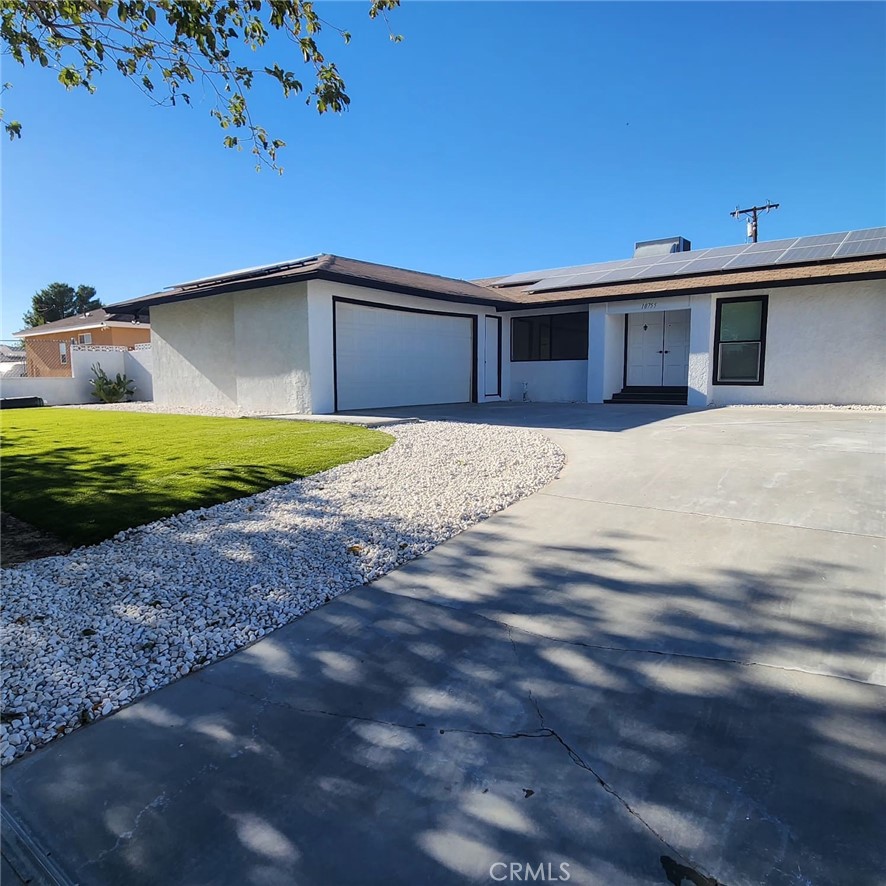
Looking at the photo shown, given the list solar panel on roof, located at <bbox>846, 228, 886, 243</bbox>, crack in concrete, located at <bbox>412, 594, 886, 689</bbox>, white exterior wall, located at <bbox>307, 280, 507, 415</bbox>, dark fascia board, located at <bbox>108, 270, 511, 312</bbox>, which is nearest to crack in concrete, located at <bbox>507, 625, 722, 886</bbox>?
crack in concrete, located at <bbox>412, 594, 886, 689</bbox>

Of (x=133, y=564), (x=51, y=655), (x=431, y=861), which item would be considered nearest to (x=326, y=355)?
(x=133, y=564)

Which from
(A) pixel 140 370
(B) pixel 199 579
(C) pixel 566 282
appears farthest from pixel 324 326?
(A) pixel 140 370

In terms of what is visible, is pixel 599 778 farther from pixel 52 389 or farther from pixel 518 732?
pixel 52 389

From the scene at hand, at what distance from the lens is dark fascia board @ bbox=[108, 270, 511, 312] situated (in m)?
12.3

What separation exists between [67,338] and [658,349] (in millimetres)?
28992

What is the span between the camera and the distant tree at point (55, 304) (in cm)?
4919

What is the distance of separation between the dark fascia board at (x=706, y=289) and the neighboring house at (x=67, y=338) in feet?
64.2

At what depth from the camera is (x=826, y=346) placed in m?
13.4

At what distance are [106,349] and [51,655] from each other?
23.1m

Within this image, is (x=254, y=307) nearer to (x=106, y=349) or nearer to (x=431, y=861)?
(x=106, y=349)

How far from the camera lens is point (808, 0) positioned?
8.46 meters

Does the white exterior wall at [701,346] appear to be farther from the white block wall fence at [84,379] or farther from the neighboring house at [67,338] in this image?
the neighboring house at [67,338]

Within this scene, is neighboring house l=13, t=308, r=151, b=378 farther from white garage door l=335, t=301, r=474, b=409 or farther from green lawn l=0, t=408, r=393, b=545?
green lawn l=0, t=408, r=393, b=545

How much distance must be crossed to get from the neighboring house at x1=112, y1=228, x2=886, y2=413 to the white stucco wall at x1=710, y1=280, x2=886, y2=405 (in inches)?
1.1
